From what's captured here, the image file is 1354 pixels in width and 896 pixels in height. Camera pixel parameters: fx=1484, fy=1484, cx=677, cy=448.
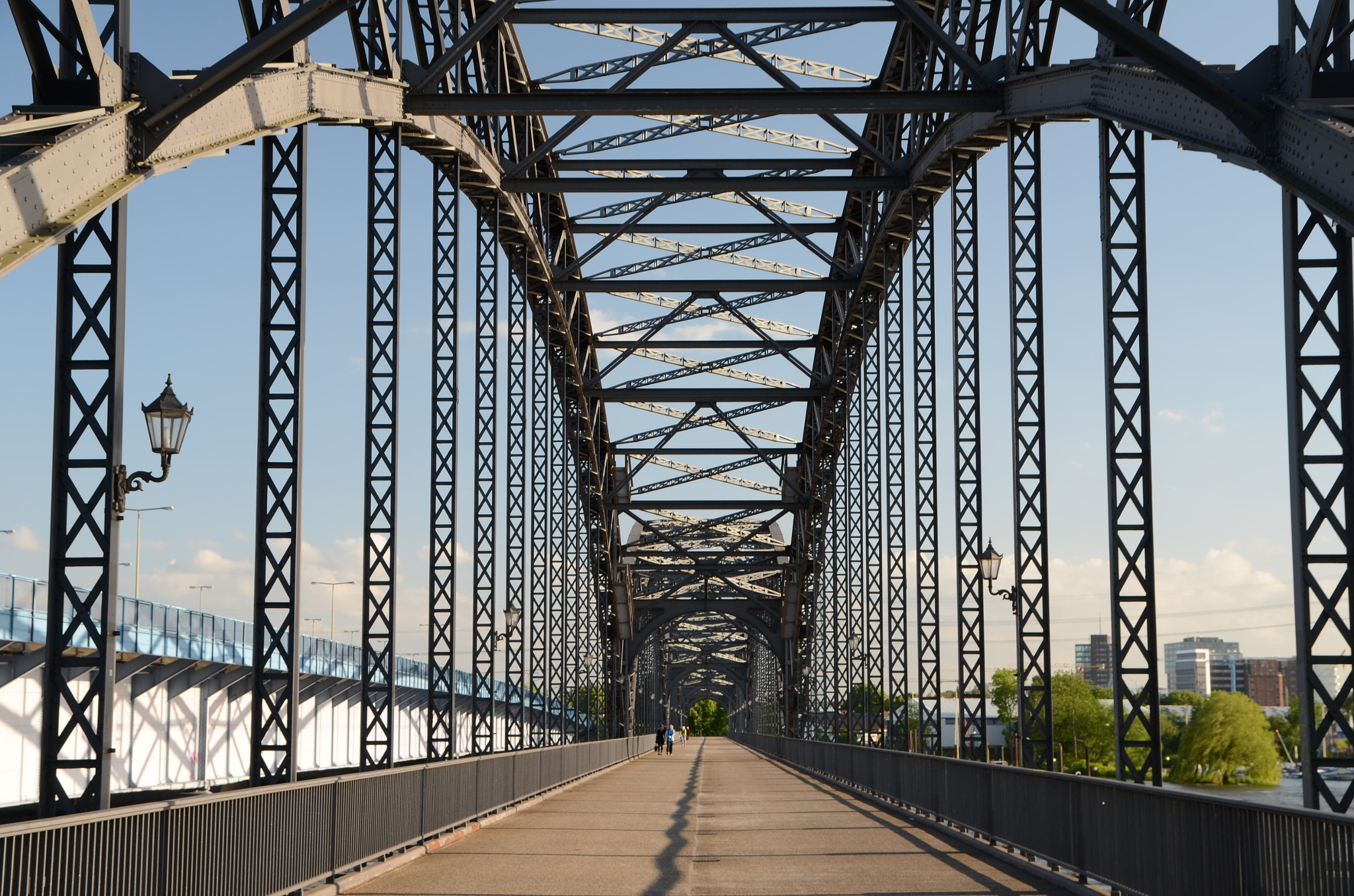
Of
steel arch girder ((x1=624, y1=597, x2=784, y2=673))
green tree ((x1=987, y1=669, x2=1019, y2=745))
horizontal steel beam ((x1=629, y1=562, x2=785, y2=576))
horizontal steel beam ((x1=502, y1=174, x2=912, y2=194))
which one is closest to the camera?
horizontal steel beam ((x1=502, y1=174, x2=912, y2=194))

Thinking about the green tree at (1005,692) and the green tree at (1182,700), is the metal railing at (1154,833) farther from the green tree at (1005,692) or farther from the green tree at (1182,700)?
the green tree at (1182,700)

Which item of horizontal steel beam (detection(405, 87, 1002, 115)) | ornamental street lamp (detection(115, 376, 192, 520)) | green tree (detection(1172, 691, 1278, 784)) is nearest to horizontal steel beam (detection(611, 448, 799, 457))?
horizontal steel beam (detection(405, 87, 1002, 115))

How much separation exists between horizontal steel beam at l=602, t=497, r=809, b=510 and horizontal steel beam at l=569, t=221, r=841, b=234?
23.1 meters

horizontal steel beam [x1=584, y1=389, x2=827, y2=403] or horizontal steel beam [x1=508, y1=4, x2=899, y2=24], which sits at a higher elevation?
horizontal steel beam [x1=508, y1=4, x2=899, y2=24]

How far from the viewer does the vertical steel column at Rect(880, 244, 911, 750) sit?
107ft

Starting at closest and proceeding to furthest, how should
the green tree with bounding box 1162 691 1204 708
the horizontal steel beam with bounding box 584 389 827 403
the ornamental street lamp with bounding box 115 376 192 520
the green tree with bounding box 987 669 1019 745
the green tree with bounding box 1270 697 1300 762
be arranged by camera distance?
the ornamental street lamp with bounding box 115 376 192 520
the horizontal steel beam with bounding box 584 389 827 403
the green tree with bounding box 987 669 1019 745
the green tree with bounding box 1270 697 1300 762
the green tree with bounding box 1162 691 1204 708

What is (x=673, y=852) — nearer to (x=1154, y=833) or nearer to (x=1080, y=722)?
(x=1154, y=833)

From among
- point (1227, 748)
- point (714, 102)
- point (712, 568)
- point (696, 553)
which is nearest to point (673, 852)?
point (714, 102)

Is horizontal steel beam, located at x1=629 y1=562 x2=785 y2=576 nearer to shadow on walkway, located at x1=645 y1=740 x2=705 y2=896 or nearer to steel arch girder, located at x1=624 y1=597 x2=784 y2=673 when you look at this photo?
steel arch girder, located at x1=624 y1=597 x2=784 y2=673

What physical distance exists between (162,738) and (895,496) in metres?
17.9

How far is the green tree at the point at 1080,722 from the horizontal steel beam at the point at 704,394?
100313mm

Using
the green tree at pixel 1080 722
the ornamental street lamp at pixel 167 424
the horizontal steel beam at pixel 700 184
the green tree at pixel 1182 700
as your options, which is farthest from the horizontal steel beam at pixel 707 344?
the green tree at pixel 1182 700

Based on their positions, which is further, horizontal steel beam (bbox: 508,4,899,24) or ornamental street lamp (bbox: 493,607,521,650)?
ornamental street lamp (bbox: 493,607,521,650)

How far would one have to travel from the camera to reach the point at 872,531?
4175cm
